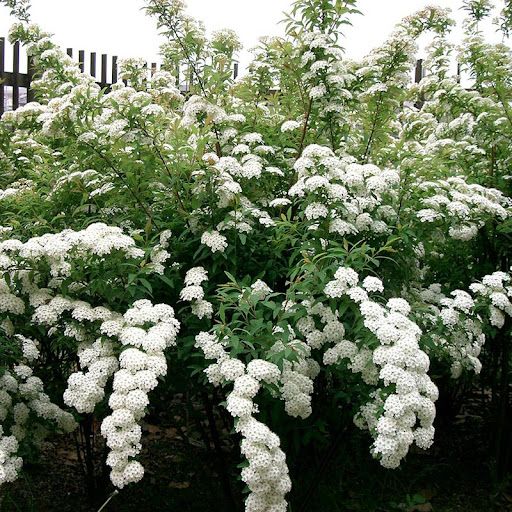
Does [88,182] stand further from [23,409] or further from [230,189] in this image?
[23,409]

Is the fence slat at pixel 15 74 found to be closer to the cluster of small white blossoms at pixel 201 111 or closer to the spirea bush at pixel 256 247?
the spirea bush at pixel 256 247

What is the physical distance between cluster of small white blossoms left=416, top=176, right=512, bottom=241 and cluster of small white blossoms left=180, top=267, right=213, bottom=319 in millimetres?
1085

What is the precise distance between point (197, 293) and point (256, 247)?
0.51 meters

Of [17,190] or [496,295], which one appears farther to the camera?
[17,190]

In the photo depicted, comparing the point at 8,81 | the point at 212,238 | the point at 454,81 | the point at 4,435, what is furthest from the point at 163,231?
the point at 8,81

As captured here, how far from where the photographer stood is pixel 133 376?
2.56m

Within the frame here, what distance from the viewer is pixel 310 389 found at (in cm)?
282

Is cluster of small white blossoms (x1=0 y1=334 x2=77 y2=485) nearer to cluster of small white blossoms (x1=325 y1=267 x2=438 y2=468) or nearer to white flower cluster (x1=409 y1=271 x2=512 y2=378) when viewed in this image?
cluster of small white blossoms (x1=325 y1=267 x2=438 y2=468)

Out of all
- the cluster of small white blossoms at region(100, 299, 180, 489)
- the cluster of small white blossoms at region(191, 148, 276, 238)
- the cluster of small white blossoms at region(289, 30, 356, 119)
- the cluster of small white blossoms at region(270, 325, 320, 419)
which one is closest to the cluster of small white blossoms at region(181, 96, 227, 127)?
the cluster of small white blossoms at region(191, 148, 276, 238)

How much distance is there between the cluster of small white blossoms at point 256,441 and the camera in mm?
2422

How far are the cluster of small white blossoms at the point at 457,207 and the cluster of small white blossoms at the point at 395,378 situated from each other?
78 cm

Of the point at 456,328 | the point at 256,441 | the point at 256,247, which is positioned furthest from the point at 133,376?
the point at 456,328

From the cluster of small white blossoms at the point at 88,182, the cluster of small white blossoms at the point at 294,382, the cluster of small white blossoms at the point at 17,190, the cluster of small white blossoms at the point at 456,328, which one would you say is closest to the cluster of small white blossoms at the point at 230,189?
the cluster of small white blossoms at the point at 88,182

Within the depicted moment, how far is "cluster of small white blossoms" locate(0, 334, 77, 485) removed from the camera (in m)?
3.01
